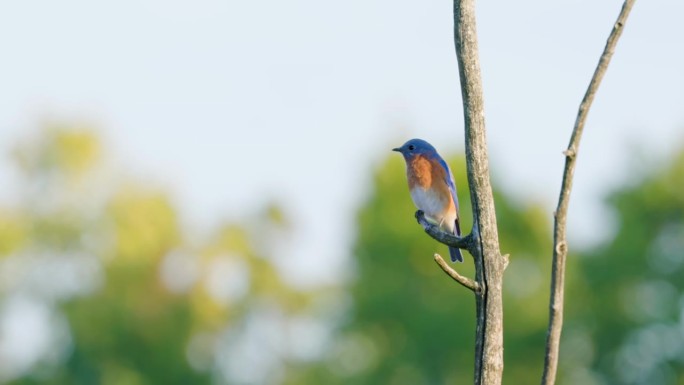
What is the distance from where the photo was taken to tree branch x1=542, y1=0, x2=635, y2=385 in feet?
16.3

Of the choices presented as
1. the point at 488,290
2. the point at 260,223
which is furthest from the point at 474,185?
the point at 260,223

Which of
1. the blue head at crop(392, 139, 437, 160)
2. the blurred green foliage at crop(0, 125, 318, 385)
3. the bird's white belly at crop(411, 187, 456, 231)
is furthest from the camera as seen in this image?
the blurred green foliage at crop(0, 125, 318, 385)

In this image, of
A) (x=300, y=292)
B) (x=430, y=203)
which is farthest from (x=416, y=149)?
(x=300, y=292)

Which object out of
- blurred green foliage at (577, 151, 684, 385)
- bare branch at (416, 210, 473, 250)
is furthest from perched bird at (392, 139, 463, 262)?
blurred green foliage at (577, 151, 684, 385)

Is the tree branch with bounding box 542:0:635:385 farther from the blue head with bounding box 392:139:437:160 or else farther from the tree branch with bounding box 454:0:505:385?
the blue head with bounding box 392:139:437:160

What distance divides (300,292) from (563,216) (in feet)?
135

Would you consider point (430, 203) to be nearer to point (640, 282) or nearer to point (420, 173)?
point (420, 173)

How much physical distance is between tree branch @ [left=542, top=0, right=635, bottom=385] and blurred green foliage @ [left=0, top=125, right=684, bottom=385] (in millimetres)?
30105

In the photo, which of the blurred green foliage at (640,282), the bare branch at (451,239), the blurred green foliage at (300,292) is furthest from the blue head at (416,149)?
the blurred green foliage at (640,282)

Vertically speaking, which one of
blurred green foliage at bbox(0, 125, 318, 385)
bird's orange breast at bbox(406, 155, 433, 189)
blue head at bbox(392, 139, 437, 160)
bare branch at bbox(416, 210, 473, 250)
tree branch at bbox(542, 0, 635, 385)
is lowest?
blurred green foliage at bbox(0, 125, 318, 385)

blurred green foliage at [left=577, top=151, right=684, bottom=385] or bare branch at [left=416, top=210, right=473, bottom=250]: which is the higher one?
bare branch at [left=416, top=210, right=473, bottom=250]

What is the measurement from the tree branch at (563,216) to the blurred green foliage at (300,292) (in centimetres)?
3011

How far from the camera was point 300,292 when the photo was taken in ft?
151

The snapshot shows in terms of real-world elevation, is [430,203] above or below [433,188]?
below
